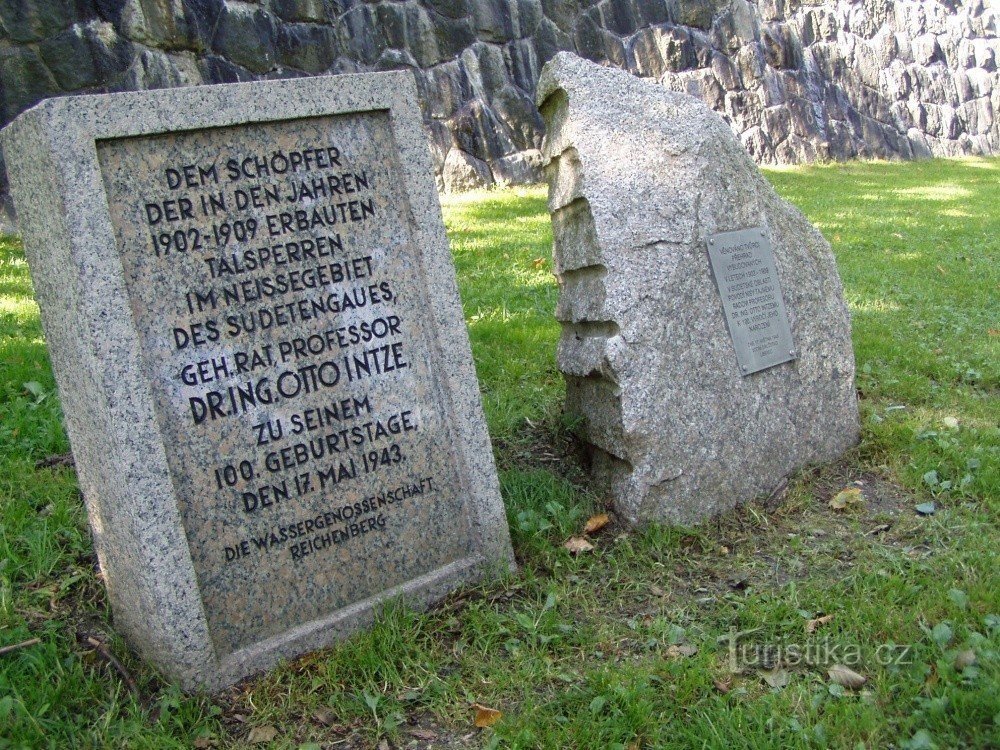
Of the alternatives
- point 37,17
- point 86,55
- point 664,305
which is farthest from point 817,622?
point 37,17

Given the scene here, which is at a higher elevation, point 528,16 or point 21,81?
point 528,16

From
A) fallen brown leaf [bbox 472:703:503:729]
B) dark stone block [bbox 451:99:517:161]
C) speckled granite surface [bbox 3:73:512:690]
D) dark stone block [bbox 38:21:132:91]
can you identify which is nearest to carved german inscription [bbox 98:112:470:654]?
speckled granite surface [bbox 3:73:512:690]

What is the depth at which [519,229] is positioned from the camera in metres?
8.12

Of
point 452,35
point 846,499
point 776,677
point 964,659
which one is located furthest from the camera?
point 452,35

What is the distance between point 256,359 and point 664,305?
1.50 m

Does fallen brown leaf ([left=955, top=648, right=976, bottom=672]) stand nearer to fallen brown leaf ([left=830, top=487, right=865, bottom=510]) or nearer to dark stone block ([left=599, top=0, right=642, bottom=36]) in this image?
fallen brown leaf ([left=830, top=487, right=865, bottom=510])

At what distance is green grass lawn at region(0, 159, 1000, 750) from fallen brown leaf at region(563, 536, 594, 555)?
42 millimetres

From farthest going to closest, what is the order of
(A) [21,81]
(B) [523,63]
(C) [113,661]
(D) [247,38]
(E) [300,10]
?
(B) [523,63] → (E) [300,10] → (D) [247,38] → (A) [21,81] → (C) [113,661]

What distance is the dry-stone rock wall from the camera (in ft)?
25.3

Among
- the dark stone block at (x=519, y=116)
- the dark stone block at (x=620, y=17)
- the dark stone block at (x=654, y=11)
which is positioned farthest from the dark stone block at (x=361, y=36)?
the dark stone block at (x=654, y=11)

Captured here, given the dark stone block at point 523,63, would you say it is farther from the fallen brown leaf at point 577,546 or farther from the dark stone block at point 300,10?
the fallen brown leaf at point 577,546

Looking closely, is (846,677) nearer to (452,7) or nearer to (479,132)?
(479,132)

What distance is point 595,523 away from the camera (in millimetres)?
3453

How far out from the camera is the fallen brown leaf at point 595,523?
136 inches
